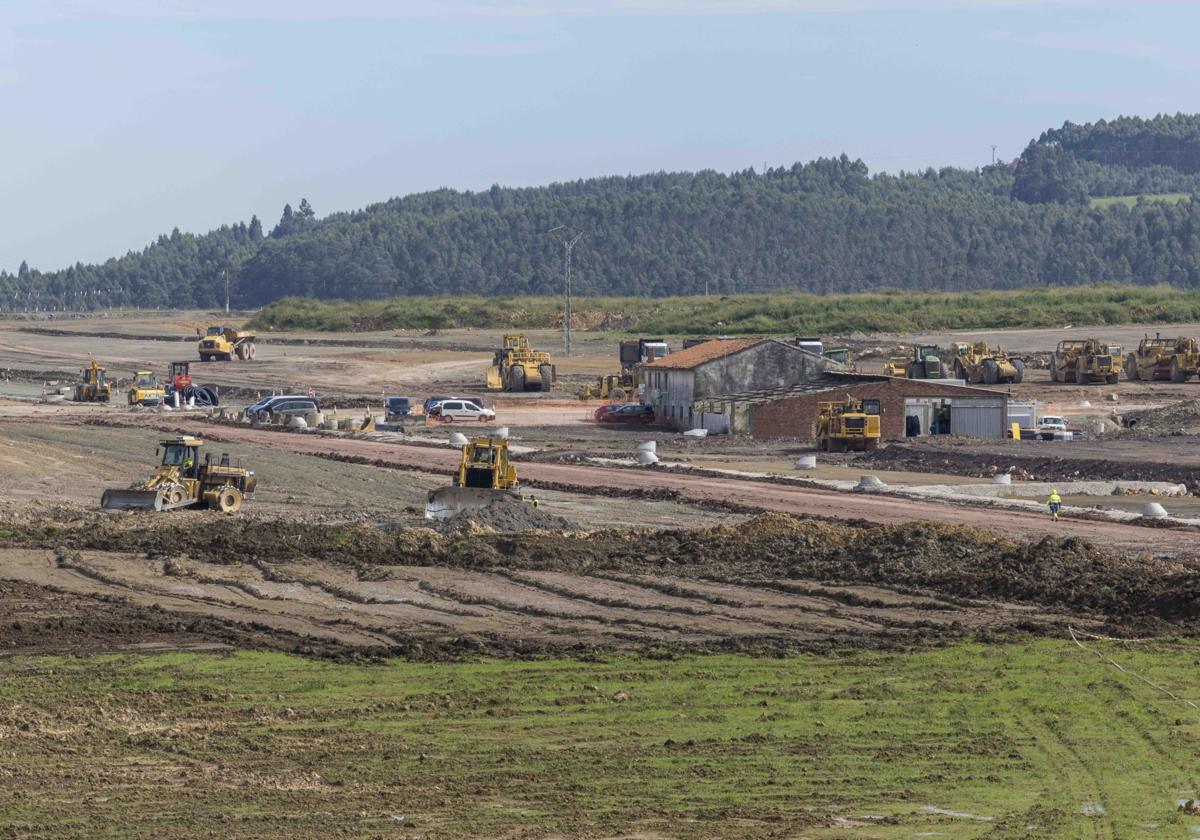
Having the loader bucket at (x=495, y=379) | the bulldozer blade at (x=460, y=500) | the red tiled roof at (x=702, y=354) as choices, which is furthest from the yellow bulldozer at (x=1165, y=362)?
the bulldozer blade at (x=460, y=500)

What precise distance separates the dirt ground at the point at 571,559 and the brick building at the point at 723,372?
1346cm

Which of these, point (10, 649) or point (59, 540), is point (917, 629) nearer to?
point (10, 649)

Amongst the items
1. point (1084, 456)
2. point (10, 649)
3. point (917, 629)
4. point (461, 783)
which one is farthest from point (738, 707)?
point (1084, 456)

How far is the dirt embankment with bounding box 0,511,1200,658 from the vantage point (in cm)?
2723

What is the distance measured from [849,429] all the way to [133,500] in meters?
27.9

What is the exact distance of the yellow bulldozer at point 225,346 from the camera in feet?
385

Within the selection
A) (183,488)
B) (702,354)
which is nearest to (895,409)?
(702,354)

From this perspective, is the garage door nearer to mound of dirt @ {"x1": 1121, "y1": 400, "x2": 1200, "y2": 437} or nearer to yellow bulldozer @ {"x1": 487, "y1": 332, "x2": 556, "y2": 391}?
mound of dirt @ {"x1": 1121, "y1": 400, "x2": 1200, "y2": 437}

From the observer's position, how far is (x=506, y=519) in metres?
39.4

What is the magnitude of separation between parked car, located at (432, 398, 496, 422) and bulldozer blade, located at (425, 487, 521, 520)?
34.7 metres

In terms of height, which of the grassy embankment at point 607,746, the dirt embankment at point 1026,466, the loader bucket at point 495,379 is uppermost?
the loader bucket at point 495,379

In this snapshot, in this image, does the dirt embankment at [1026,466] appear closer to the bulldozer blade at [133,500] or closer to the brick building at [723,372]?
the brick building at [723,372]

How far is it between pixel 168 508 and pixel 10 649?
1621 cm

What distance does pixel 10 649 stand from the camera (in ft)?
84.3
